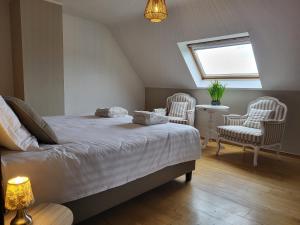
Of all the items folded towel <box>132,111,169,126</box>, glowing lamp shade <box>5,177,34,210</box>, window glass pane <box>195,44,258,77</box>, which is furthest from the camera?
window glass pane <box>195,44,258,77</box>

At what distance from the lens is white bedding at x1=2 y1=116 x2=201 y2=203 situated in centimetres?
143

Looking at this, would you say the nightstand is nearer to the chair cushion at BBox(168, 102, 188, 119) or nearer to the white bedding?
the white bedding

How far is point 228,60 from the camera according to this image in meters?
4.48

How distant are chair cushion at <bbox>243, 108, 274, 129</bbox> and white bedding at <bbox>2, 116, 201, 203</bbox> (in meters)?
1.52

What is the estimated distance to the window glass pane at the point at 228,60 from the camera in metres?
4.17

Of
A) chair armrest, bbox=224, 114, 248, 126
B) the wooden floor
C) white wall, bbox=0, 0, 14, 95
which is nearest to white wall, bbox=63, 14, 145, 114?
white wall, bbox=0, 0, 14, 95

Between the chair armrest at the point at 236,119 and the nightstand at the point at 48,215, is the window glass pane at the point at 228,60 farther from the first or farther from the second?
the nightstand at the point at 48,215

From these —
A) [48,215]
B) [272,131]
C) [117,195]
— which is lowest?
[117,195]

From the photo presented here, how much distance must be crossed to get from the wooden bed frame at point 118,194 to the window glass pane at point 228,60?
258 centimetres

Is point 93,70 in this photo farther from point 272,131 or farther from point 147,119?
point 272,131

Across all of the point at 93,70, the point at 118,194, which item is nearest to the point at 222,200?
the point at 118,194

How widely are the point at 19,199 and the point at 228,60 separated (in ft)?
14.0

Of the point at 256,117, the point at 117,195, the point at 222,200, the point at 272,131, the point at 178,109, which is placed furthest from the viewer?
the point at 178,109

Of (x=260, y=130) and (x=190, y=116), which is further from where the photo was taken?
(x=190, y=116)
